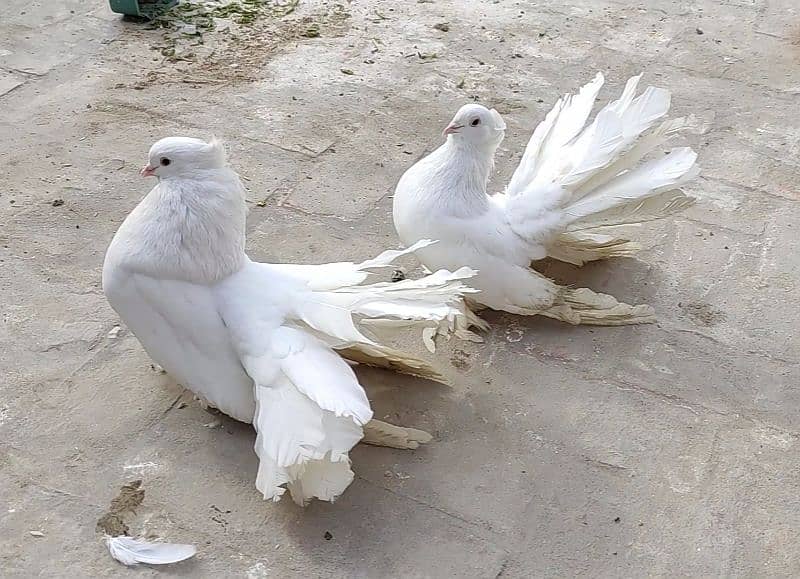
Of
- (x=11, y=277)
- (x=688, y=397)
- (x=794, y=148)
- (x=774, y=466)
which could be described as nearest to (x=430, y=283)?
(x=688, y=397)

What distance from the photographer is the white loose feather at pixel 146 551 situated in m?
2.13

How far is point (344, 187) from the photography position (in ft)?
11.5

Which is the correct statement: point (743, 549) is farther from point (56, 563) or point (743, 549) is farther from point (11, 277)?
point (11, 277)

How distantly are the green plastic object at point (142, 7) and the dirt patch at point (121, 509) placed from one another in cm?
Result: 296

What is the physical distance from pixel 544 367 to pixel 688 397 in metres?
0.41

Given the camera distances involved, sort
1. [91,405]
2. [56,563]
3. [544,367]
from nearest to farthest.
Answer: [56,563] → [91,405] → [544,367]

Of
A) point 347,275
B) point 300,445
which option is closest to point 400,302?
point 347,275

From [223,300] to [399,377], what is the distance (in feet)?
1.93

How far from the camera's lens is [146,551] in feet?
7.07

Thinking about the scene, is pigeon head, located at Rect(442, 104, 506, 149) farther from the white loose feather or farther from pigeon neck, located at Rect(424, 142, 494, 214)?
the white loose feather

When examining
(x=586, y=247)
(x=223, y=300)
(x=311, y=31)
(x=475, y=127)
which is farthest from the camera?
(x=311, y=31)

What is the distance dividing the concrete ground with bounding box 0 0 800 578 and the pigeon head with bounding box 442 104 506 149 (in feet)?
1.81

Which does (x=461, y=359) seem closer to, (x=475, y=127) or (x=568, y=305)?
(x=568, y=305)

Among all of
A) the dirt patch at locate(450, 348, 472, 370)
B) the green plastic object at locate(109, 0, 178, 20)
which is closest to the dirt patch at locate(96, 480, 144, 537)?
the dirt patch at locate(450, 348, 472, 370)
